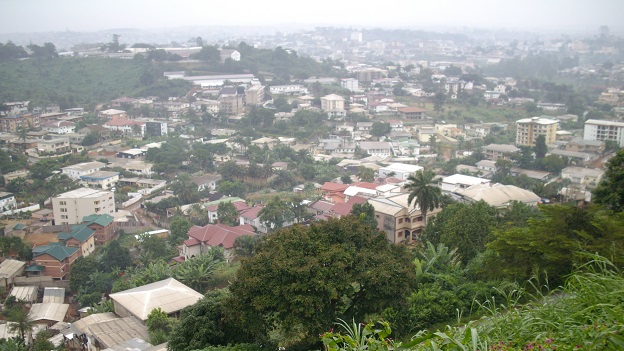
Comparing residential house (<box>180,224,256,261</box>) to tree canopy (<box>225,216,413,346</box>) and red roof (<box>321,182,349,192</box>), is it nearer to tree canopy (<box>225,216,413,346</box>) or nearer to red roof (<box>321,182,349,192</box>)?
red roof (<box>321,182,349,192</box>)

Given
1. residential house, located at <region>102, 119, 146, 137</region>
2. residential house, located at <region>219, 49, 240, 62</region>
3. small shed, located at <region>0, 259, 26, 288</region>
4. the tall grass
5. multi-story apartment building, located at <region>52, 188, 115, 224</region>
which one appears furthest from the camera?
residential house, located at <region>219, 49, 240, 62</region>

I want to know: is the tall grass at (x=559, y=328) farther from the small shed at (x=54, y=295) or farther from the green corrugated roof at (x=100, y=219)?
the green corrugated roof at (x=100, y=219)

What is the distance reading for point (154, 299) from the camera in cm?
794

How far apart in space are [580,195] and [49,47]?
30.7 m

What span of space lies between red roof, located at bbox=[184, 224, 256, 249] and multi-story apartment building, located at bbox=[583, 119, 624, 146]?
13.8 metres

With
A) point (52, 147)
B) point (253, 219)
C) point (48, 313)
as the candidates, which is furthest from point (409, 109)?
point (48, 313)

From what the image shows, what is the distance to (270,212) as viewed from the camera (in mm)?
12164

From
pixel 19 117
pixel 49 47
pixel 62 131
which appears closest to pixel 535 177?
pixel 62 131

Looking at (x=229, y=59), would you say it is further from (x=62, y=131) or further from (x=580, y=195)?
(x=580, y=195)

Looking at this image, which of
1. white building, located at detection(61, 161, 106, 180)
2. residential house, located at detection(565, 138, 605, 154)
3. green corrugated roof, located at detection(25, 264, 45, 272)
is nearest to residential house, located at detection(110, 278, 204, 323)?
green corrugated roof, located at detection(25, 264, 45, 272)

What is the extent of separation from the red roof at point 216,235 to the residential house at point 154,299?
246 cm

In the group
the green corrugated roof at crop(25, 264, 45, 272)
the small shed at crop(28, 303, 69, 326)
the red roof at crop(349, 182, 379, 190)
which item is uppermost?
the red roof at crop(349, 182, 379, 190)

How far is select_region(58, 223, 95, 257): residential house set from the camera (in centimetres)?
1158

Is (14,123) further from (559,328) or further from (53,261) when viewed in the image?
(559,328)
